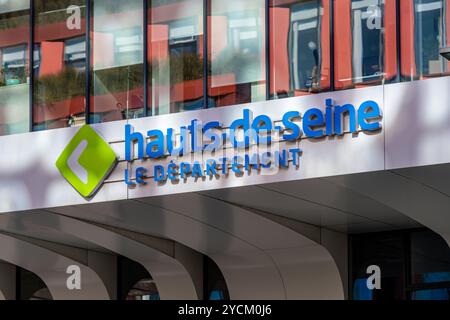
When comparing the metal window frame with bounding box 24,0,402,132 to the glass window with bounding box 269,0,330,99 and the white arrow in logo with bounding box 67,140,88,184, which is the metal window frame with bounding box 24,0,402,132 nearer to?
the glass window with bounding box 269,0,330,99

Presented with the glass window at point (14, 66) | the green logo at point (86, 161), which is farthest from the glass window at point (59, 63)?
the green logo at point (86, 161)

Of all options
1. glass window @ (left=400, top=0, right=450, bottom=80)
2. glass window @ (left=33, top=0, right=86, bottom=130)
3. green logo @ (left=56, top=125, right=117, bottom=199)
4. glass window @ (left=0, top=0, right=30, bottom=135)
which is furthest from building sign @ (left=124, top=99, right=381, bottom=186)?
glass window @ (left=0, top=0, right=30, bottom=135)

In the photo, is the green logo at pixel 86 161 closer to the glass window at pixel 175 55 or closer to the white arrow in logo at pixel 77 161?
the white arrow in logo at pixel 77 161

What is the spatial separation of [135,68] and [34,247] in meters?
5.04

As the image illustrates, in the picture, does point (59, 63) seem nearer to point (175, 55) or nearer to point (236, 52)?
point (175, 55)

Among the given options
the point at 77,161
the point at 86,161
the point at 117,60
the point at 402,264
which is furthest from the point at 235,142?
the point at 402,264

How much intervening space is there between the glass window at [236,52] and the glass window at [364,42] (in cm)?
147

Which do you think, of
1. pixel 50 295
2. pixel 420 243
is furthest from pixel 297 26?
pixel 50 295

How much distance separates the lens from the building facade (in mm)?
20594

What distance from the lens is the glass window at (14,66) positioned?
24797mm

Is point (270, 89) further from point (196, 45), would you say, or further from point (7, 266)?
point (7, 266)

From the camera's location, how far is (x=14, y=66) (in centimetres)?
2498

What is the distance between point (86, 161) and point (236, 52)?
3.17 metres

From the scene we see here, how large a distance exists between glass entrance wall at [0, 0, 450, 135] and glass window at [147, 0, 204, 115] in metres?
0.02
